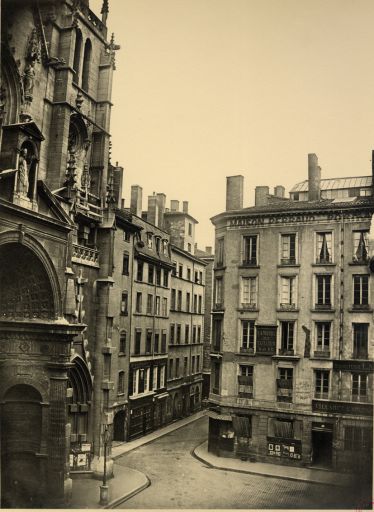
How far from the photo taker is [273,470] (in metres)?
23.1

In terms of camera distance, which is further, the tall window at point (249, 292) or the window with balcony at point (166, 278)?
the window with balcony at point (166, 278)

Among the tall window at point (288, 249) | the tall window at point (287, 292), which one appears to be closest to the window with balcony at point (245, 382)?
the tall window at point (287, 292)

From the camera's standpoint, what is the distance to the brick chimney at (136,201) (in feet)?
101

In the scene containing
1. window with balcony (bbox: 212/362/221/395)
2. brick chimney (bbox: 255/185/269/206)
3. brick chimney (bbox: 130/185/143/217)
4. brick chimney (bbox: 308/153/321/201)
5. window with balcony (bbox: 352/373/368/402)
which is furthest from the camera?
brick chimney (bbox: 130/185/143/217)

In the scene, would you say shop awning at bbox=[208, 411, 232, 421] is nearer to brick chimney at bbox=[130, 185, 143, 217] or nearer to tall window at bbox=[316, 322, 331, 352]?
tall window at bbox=[316, 322, 331, 352]

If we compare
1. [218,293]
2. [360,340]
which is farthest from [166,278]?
[360,340]

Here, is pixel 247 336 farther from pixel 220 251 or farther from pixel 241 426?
pixel 220 251

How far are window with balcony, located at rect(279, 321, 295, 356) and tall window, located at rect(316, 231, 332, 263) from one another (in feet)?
11.1

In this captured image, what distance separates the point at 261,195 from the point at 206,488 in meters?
14.1

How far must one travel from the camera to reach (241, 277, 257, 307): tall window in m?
26.3

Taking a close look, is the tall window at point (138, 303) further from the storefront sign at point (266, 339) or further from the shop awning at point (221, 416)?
the shop awning at point (221, 416)

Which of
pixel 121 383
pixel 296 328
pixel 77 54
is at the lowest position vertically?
pixel 121 383

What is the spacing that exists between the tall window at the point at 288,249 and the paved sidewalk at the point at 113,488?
1175cm

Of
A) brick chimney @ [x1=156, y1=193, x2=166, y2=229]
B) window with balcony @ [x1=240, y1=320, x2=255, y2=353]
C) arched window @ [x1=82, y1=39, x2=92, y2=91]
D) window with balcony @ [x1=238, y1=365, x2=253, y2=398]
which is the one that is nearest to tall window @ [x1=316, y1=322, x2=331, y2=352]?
window with balcony @ [x1=240, y1=320, x2=255, y2=353]
